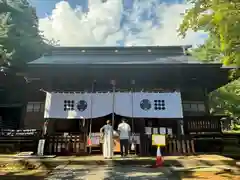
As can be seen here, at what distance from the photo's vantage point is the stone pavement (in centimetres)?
615

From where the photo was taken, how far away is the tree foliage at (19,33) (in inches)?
628

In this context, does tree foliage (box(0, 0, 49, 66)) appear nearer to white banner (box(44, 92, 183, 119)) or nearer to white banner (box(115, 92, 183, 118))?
white banner (box(44, 92, 183, 119))

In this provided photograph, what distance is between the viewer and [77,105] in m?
10.6

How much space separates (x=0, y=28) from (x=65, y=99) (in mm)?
8862

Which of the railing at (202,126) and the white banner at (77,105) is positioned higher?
the white banner at (77,105)

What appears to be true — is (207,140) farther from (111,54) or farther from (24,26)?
(24,26)

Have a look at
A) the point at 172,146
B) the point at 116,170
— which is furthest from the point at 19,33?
the point at 116,170

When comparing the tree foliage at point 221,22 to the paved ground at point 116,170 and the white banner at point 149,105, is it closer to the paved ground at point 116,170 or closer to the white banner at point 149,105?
the paved ground at point 116,170

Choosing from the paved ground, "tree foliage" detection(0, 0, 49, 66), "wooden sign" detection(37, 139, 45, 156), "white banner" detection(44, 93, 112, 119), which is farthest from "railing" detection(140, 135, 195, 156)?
"tree foliage" detection(0, 0, 49, 66)

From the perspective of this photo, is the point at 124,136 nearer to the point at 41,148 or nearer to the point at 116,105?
the point at 116,105

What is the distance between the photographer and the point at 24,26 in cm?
1852

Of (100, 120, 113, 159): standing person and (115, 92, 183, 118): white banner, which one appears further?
(115, 92, 183, 118): white banner

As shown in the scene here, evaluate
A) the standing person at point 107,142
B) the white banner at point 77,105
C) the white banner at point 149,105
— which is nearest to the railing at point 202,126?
the white banner at point 149,105

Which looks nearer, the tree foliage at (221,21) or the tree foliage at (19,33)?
the tree foliage at (221,21)
